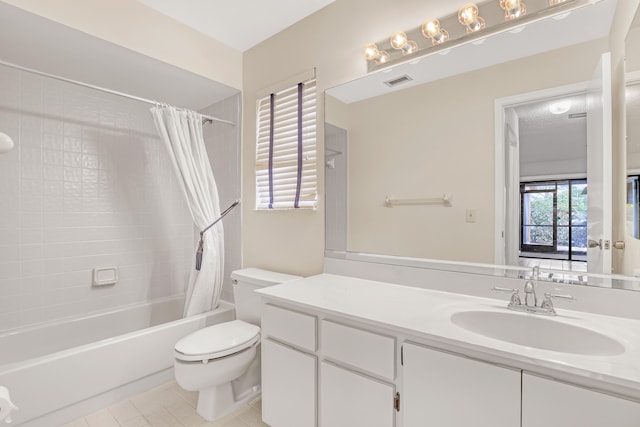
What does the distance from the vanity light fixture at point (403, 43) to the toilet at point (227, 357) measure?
1540 millimetres

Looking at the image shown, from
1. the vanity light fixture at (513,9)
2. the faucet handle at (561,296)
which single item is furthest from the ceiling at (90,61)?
the faucet handle at (561,296)

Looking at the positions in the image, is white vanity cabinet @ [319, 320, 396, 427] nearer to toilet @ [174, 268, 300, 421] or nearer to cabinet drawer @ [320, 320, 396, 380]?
cabinet drawer @ [320, 320, 396, 380]

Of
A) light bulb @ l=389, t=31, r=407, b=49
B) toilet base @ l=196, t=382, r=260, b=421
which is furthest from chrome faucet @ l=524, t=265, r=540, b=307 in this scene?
toilet base @ l=196, t=382, r=260, b=421

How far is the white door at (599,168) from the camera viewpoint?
1167 millimetres

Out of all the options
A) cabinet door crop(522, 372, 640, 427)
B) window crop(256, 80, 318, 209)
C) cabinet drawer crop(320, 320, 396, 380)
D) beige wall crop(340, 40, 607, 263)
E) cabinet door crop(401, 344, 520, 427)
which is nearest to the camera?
cabinet door crop(522, 372, 640, 427)

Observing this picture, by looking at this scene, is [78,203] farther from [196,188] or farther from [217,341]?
[217,341]

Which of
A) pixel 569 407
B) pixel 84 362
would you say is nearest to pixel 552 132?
pixel 569 407

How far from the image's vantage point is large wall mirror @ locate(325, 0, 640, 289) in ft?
3.99

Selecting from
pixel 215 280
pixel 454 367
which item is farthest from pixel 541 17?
pixel 215 280

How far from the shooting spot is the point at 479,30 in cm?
145

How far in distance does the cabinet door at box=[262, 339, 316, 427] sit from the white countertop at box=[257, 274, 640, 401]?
0.25 meters

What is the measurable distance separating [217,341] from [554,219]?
5.76 feet

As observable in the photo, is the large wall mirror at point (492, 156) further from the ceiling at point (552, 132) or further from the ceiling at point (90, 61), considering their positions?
the ceiling at point (90, 61)

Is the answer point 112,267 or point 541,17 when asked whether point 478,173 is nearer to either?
point 541,17
